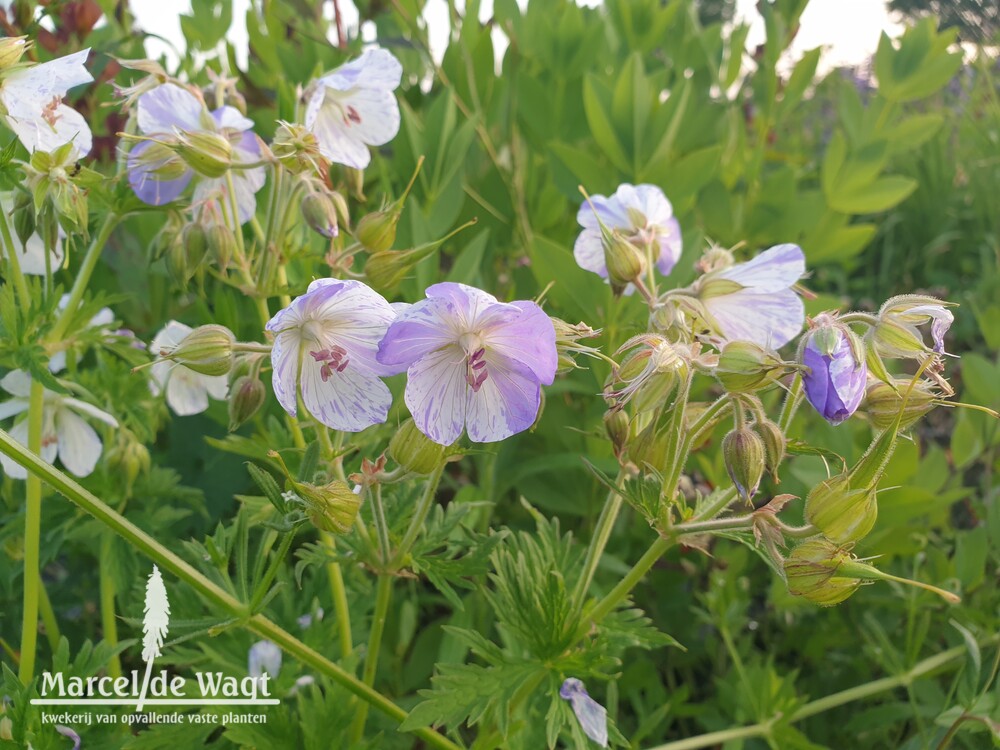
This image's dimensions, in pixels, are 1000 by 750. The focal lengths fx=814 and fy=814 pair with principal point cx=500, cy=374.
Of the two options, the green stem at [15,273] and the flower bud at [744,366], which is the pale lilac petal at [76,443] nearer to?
the green stem at [15,273]

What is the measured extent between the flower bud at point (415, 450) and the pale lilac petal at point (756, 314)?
0.40m

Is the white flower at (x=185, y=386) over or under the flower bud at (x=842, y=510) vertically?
under

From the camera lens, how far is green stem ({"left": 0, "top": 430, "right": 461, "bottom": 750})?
81 cm

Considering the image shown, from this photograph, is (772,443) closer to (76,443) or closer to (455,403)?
(455,403)

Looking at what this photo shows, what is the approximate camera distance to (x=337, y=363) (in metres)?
0.85

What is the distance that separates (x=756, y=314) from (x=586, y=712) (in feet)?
1.86

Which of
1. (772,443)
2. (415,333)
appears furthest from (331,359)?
(772,443)

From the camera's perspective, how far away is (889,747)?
5.66 ft

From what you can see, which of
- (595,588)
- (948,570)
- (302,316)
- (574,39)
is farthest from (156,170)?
(948,570)

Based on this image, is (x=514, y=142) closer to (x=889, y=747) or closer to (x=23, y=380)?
(x=23, y=380)

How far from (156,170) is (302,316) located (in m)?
0.41

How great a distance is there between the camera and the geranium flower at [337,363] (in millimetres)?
831

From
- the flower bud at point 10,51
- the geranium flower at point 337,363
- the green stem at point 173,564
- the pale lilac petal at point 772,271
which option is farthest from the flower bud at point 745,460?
the flower bud at point 10,51

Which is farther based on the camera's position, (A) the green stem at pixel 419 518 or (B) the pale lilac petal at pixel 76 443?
(B) the pale lilac petal at pixel 76 443
